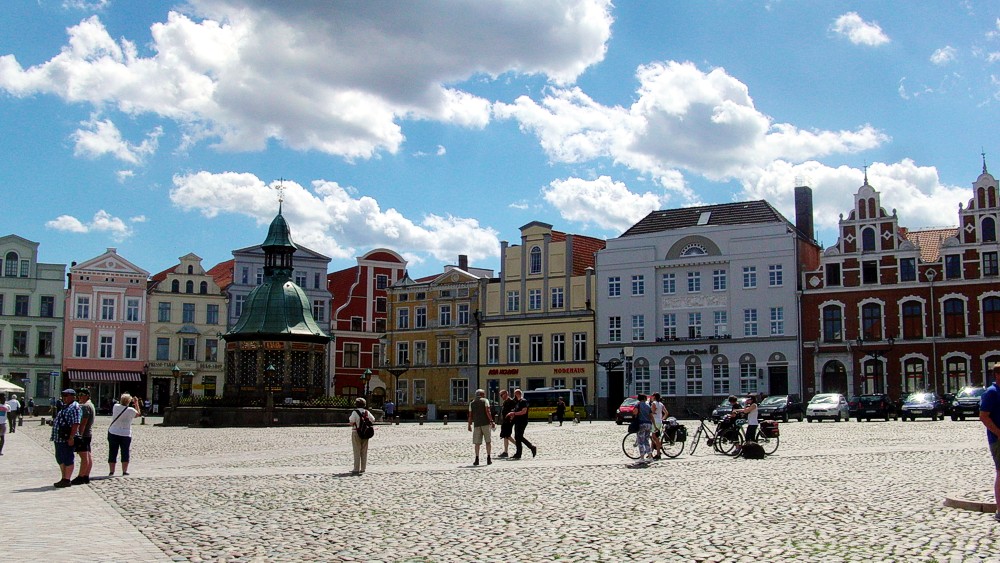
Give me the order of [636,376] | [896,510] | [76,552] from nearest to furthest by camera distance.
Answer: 1. [76,552]
2. [896,510]
3. [636,376]

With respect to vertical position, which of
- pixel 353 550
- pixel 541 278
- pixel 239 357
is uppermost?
pixel 541 278

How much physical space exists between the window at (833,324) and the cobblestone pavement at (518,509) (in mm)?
38552

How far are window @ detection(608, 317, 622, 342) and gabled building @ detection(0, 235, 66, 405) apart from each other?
128ft

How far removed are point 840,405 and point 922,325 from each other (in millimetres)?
15005

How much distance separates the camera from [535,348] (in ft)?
245

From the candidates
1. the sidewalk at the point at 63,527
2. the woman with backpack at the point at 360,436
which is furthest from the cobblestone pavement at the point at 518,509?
the woman with backpack at the point at 360,436

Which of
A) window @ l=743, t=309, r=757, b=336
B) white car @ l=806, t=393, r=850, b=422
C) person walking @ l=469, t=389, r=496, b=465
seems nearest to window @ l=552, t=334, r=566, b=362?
window @ l=743, t=309, r=757, b=336

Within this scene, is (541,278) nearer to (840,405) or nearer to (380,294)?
(380,294)

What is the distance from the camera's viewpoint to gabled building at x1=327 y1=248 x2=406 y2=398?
86.2 meters

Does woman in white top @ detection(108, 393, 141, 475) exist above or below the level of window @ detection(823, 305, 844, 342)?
below

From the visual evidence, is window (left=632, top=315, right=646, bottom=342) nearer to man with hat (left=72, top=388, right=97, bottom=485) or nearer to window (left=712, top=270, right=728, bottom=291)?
window (left=712, top=270, right=728, bottom=291)

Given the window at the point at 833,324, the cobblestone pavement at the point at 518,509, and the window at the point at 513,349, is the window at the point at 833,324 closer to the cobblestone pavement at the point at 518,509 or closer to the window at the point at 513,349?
the window at the point at 513,349

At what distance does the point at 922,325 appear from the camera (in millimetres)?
61781

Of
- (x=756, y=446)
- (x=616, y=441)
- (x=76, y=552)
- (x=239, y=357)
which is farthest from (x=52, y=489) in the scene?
(x=239, y=357)
